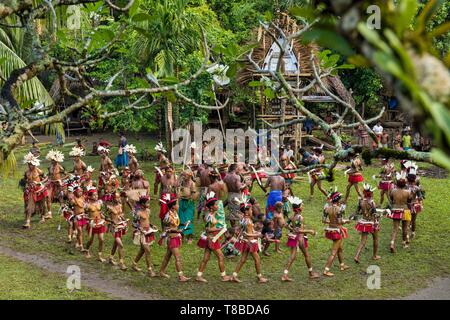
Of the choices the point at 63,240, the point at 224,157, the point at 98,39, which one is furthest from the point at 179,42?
the point at 98,39

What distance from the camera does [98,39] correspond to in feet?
14.4

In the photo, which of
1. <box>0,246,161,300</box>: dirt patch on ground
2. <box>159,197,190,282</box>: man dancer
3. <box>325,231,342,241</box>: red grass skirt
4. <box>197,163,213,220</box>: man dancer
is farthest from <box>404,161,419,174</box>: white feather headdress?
<box>0,246,161,300</box>: dirt patch on ground

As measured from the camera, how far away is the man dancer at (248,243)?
9.41 metres

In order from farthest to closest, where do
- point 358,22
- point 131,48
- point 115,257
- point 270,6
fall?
point 270,6 < point 131,48 < point 115,257 < point 358,22

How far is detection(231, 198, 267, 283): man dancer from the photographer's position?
9406 millimetres

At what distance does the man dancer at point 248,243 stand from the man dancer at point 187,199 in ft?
8.06

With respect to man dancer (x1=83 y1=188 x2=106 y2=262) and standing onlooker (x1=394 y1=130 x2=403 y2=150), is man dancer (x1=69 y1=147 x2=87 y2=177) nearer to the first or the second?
man dancer (x1=83 y1=188 x2=106 y2=262)

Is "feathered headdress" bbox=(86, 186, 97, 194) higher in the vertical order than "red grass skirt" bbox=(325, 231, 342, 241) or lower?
higher

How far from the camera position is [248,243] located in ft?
31.0

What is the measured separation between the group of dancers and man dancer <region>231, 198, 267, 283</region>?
2cm

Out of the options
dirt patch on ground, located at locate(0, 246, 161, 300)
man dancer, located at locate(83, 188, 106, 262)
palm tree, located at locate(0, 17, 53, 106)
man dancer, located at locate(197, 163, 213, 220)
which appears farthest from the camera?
man dancer, located at locate(197, 163, 213, 220)

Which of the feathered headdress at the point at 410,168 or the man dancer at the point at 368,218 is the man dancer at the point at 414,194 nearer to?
the feathered headdress at the point at 410,168

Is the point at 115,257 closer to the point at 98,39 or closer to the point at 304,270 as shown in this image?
the point at 304,270
